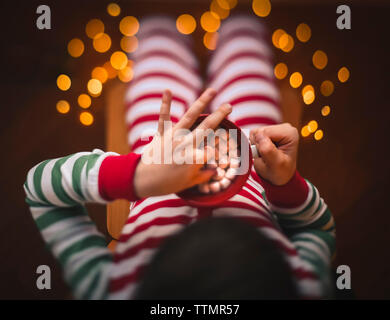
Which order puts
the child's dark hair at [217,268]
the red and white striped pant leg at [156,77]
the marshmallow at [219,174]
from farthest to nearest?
the red and white striped pant leg at [156,77] < the marshmallow at [219,174] < the child's dark hair at [217,268]

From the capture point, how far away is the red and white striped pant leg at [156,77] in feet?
2.30

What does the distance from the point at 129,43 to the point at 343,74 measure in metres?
0.65

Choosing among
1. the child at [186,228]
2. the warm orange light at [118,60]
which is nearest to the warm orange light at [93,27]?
the warm orange light at [118,60]

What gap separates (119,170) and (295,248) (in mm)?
312

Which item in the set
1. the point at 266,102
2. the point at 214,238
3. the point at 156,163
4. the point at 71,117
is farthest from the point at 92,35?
the point at 214,238

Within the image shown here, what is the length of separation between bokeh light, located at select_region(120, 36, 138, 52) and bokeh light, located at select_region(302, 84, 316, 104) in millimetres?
486

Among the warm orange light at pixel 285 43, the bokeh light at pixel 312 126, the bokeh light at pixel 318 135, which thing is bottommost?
the bokeh light at pixel 318 135

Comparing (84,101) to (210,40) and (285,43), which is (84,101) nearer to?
(210,40)

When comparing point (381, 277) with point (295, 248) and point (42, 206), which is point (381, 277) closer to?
point (295, 248)

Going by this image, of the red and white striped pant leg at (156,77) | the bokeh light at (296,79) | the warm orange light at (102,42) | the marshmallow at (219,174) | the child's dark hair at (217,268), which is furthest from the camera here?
the warm orange light at (102,42)

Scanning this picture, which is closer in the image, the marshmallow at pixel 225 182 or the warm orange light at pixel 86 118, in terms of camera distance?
the marshmallow at pixel 225 182

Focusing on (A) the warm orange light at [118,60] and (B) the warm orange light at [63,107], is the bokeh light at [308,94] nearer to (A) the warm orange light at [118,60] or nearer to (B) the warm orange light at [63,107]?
(A) the warm orange light at [118,60]

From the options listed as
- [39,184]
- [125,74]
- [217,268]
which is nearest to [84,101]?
[125,74]

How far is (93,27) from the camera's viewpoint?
0.92 metres
